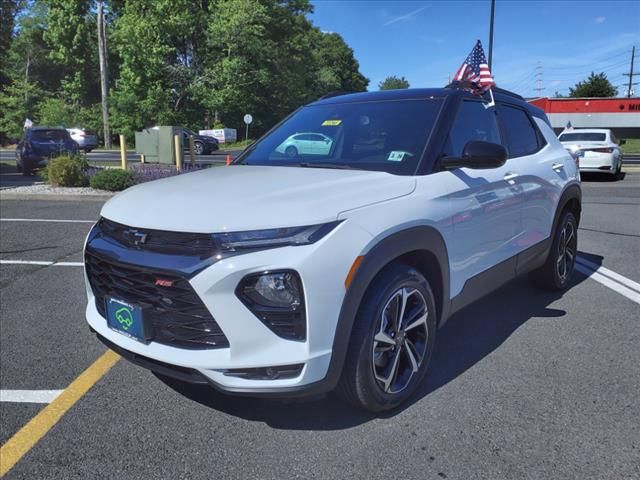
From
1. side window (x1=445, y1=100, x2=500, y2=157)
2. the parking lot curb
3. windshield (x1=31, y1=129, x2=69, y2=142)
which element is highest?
windshield (x1=31, y1=129, x2=69, y2=142)

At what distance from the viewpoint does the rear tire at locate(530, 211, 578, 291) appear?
4652 mm

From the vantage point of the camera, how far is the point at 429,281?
303 cm

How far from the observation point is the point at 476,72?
4.12 metres

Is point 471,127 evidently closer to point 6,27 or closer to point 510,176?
point 510,176

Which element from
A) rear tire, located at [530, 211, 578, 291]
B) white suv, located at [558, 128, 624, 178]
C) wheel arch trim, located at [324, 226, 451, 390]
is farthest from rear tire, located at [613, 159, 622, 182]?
wheel arch trim, located at [324, 226, 451, 390]

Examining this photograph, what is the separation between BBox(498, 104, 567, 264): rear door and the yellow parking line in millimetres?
3103

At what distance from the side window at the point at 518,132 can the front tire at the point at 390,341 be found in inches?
67.4

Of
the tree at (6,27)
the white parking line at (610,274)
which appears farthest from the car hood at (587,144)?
the tree at (6,27)

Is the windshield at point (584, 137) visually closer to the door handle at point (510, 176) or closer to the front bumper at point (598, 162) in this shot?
the front bumper at point (598, 162)

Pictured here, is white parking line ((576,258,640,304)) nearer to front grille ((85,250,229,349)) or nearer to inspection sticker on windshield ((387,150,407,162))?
inspection sticker on windshield ((387,150,407,162))

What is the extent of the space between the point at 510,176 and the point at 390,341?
168cm

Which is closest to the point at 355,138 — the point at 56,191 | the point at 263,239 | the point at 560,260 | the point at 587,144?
the point at 263,239

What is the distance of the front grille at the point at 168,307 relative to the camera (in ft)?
7.43

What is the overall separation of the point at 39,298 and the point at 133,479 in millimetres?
3090
